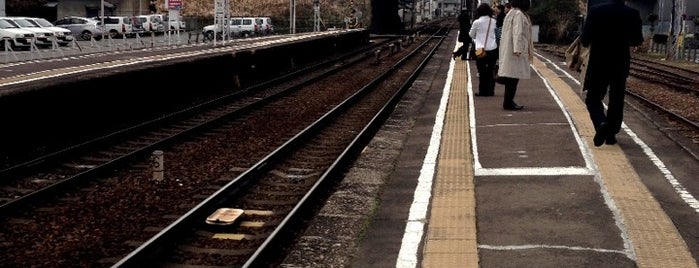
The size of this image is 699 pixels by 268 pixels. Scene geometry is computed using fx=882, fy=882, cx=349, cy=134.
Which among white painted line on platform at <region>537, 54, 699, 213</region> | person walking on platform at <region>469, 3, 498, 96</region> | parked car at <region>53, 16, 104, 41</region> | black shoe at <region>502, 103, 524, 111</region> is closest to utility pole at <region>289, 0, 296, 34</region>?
parked car at <region>53, 16, 104, 41</region>

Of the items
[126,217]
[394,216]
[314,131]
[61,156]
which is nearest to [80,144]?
[61,156]

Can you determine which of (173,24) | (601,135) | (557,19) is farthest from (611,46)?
(557,19)

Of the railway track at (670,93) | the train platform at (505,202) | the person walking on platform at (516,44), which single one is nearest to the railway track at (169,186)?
the train platform at (505,202)

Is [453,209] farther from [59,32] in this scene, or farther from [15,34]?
[59,32]

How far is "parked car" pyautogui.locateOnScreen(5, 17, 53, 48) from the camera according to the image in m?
34.6

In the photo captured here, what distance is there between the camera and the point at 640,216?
20.5 ft

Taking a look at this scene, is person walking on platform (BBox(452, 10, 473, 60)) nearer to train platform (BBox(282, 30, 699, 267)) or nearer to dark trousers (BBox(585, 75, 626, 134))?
train platform (BBox(282, 30, 699, 267))

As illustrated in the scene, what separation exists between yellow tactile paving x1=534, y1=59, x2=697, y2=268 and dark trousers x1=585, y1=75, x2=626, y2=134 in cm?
29

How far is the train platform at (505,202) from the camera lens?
5453 millimetres

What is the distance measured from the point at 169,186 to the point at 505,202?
332 cm

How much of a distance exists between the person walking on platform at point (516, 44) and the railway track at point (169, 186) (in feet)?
6.77

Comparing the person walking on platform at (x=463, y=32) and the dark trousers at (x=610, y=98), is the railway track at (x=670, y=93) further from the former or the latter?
the person walking on platform at (x=463, y=32)

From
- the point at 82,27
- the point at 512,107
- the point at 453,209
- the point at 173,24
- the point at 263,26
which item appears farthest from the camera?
the point at 263,26

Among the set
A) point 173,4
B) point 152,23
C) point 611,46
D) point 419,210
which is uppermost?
point 173,4
